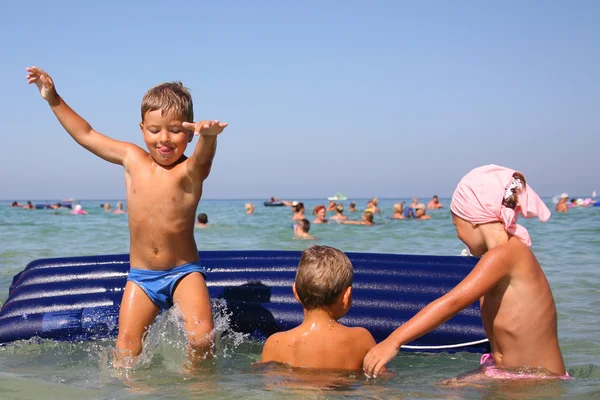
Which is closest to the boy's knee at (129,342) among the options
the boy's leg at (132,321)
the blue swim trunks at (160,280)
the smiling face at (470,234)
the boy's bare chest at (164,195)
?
the boy's leg at (132,321)

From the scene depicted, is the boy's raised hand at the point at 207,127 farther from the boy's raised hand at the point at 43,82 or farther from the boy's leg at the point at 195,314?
the boy's raised hand at the point at 43,82

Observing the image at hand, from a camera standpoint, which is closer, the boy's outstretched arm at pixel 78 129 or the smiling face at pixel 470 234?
the smiling face at pixel 470 234

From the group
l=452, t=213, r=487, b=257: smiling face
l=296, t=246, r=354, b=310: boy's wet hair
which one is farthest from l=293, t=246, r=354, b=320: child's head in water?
l=452, t=213, r=487, b=257: smiling face

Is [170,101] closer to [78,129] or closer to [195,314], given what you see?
[78,129]

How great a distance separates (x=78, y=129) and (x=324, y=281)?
1.56 m

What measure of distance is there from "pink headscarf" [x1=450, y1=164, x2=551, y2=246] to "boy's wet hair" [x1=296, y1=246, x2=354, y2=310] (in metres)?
0.54

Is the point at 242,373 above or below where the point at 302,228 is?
below

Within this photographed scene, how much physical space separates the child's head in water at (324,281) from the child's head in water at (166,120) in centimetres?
88

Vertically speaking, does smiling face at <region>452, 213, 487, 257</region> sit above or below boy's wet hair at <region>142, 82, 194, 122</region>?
below

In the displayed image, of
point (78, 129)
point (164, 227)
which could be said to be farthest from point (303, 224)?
point (164, 227)

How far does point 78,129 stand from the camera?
10.6ft

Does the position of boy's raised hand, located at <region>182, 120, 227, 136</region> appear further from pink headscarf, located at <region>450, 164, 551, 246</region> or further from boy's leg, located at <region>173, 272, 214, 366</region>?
pink headscarf, located at <region>450, 164, 551, 246</region>

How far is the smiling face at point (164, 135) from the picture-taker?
2.98m

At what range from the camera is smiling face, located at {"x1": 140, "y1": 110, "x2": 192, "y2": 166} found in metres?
2.98
